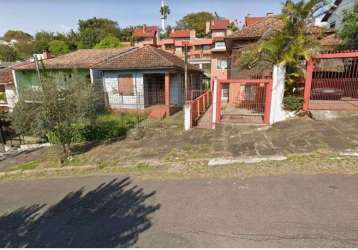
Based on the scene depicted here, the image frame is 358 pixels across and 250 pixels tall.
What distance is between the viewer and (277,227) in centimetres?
309

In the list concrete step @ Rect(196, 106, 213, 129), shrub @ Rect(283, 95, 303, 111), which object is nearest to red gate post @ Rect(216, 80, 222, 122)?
concrete step @ Rect(196, 106, 213, 129)

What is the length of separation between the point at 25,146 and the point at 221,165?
11857 millimetres

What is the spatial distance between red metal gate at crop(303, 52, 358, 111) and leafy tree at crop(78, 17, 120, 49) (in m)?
43.6

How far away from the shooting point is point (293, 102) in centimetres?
870

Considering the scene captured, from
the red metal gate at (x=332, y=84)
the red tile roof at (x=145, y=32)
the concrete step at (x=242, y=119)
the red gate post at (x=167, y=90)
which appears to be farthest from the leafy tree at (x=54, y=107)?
the red tile roof at (x=145, y=32)

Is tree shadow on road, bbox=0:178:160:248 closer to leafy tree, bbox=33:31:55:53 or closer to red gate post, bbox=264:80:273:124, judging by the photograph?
red gate post, bbox=264:80:273:124

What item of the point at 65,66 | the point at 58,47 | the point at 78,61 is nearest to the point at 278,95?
the point at 65,66

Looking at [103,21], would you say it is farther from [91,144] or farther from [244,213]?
[244,213]

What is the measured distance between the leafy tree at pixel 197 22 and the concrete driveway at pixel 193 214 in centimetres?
5763

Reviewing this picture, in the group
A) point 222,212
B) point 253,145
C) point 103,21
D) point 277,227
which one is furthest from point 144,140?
point 103,21

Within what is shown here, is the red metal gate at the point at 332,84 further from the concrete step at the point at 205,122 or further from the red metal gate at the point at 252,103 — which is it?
the concrete step at the point at 205,122

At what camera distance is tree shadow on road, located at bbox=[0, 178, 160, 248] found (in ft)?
10.8

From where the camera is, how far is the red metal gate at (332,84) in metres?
8.58

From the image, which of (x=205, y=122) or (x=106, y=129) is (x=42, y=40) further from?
(x=205, y=122)
